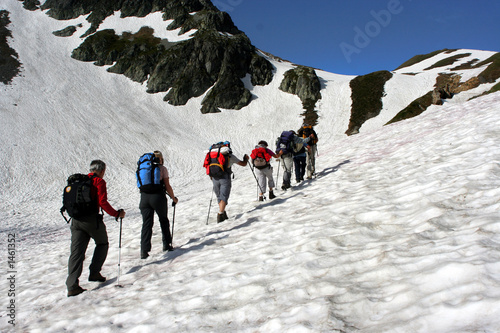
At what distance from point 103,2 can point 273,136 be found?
7484cm

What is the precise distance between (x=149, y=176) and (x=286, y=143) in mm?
6084

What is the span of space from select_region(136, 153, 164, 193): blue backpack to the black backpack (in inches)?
55.6

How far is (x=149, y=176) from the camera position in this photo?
7023 mm

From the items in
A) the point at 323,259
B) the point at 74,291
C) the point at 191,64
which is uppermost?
the point at 191,64

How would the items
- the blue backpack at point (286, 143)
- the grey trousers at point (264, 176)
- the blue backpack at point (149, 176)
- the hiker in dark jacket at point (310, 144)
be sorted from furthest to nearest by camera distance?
the hiker in dark jacket at point (310, 144), the blue backpack at point (286, 143), the grey trousers at point (264, 176), the blue backpack at point (149, 176)

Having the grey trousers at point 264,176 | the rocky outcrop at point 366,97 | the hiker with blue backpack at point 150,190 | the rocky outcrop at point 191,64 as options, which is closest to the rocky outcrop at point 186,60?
the rocky outcrop at point 191,64

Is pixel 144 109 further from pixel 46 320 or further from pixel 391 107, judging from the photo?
pixel 46 320

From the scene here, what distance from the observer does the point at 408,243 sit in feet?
15.0

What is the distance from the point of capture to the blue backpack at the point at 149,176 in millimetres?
7020

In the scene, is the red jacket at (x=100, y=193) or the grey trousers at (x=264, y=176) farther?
the grey trousers at (x=264, y=176)

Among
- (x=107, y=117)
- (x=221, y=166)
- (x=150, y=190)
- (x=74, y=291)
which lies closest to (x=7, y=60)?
(x=107, y=117)

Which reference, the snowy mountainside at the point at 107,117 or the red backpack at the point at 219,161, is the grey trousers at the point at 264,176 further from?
the snowy mountainside at the point at 107,117

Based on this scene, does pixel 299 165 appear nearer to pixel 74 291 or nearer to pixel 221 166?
pixel 221 166

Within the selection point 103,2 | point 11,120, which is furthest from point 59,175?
point 103,2
